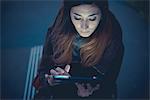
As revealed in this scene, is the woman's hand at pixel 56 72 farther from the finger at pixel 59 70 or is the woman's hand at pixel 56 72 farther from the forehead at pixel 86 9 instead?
the forehead at pixel 86 9

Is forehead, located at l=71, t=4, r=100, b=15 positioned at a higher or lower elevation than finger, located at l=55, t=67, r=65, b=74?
higher

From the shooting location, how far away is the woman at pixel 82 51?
1.97 metres

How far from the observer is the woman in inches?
77.7

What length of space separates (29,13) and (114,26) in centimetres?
56

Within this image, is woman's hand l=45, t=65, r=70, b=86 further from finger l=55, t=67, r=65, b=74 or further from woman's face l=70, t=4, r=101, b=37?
woman's face l=70, t=4, r=101, b=37

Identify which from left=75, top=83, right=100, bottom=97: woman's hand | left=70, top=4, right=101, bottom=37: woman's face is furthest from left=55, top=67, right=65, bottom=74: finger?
left=70, top=4, right=101, bottom=37: woman's face

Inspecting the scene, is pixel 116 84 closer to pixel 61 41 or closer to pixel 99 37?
pixel 99 37

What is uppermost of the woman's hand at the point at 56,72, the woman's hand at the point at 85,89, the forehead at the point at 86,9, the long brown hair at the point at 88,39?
the forehead at the point at 86,9

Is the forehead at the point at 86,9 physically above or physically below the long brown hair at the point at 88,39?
above

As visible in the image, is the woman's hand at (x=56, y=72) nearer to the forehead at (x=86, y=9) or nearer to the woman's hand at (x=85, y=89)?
the woman's hand at (x=85, y=89)

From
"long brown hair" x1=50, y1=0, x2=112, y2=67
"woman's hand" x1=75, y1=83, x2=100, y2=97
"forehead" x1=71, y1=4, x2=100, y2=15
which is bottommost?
"woman's hand" x1=75, y1=83, x2=100, y2=97

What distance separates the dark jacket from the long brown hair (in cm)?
3

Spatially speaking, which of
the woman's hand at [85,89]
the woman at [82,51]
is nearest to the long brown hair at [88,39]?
the woman at [82,51]

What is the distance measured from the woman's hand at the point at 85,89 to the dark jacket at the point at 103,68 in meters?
0.03
